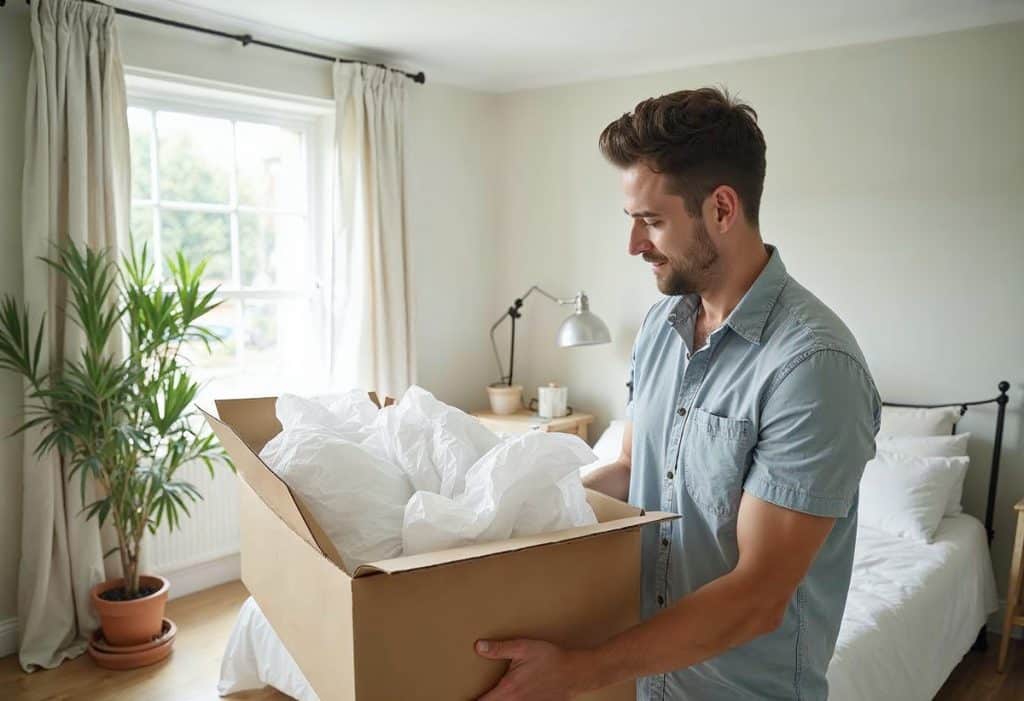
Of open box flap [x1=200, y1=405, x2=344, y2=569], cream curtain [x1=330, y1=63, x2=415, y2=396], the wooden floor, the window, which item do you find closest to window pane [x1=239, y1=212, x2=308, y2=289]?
the window

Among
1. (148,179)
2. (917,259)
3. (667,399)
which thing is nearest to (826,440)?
(667,399)

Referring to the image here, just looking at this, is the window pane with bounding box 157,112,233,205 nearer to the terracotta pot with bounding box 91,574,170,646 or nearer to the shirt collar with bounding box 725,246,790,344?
the terracotta pot with bounding box 91,574,170,646

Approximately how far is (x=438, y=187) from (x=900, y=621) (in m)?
3.04

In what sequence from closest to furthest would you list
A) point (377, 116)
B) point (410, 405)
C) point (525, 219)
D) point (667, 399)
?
point (410, 405) → point (667, 399) → point (377, 116) → point (525, 219)

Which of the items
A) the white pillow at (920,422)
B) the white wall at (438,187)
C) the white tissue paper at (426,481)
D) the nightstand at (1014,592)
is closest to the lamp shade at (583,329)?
the white wall at (438,187)

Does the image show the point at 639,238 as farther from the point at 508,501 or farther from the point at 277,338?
the point at 277,338

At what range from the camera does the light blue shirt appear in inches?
40.2

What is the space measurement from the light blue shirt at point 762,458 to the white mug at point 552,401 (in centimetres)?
292

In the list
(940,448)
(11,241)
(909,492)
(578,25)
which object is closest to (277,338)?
(11,241)

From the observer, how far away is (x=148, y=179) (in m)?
3.44

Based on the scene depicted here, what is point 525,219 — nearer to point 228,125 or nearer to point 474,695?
point 228,125

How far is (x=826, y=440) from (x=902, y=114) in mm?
2835

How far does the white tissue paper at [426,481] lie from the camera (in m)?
0.91

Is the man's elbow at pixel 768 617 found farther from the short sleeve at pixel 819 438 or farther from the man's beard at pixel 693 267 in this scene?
the man's beard at pixel 693 267
